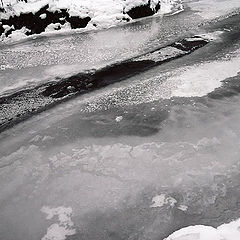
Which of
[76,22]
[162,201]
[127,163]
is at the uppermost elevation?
[76,22]

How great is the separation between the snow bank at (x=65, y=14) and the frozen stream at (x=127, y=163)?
5.03 metres

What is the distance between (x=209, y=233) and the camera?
2688mm

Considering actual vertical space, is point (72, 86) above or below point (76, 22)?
below

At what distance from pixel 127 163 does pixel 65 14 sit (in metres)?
7.76

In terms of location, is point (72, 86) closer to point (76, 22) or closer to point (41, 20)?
point (76, 22)

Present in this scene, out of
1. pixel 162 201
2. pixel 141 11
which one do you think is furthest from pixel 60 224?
pixel 141 11

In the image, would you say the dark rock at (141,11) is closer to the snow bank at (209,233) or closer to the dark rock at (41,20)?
the dark rock at (41,20)

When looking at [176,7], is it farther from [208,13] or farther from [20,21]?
[20,21]

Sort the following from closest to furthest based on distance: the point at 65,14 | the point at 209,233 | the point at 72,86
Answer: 1. the point at 209,233
2. the point at 72,86
3. the point at 65,14

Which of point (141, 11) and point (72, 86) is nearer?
point (72, 86)

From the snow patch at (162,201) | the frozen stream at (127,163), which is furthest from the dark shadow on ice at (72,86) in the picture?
the snow patch at (162,201)

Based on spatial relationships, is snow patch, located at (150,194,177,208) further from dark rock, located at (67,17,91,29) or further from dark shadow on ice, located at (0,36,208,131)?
dark rock, located at (67,17,91,29)

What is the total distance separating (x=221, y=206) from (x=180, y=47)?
5224mm

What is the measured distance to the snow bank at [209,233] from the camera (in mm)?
2641
